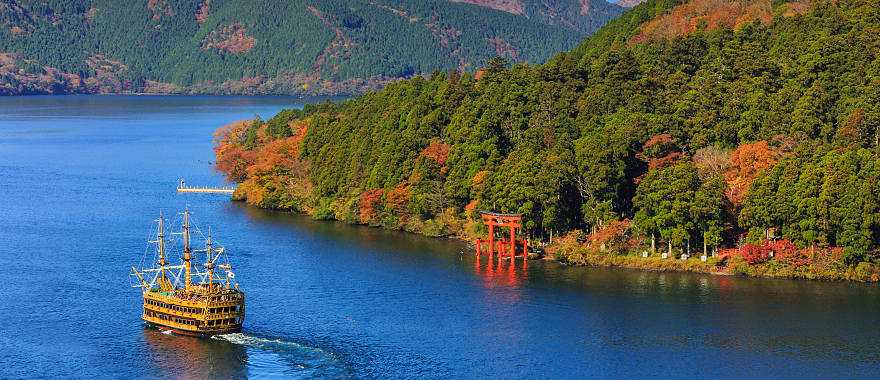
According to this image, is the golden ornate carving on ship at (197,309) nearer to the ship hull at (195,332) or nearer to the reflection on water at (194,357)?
the ship hull at (195,332)

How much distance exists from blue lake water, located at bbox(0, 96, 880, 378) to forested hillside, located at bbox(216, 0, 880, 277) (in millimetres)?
4668

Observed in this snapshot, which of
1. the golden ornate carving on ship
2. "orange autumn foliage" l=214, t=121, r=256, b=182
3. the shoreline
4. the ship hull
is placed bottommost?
the ship hull

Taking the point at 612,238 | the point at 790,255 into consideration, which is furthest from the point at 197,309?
the point at 790,255

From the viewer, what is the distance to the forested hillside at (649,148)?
9400cm

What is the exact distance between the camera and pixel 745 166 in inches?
3930

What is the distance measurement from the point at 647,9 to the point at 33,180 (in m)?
76.1

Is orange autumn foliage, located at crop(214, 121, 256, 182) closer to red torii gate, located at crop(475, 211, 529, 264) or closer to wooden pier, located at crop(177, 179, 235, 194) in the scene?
wooden pier, located at crop(177, 179, 235, 194)

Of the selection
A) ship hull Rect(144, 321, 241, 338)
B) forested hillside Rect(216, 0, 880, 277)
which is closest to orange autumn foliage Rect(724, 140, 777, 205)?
forested hillside Rect(216, 0, 880, 277)

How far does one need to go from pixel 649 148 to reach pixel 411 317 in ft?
103

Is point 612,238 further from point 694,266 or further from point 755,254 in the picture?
point 755,254

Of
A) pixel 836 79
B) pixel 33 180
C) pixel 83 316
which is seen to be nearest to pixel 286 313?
pixel 83 316

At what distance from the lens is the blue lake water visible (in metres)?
71.6

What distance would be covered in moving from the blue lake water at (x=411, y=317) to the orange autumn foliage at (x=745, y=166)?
Answer: 28.4ft

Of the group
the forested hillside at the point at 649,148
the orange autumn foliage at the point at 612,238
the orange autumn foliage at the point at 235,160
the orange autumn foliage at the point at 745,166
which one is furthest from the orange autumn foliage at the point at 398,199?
the orange autumn foliage at the point at 235,160
